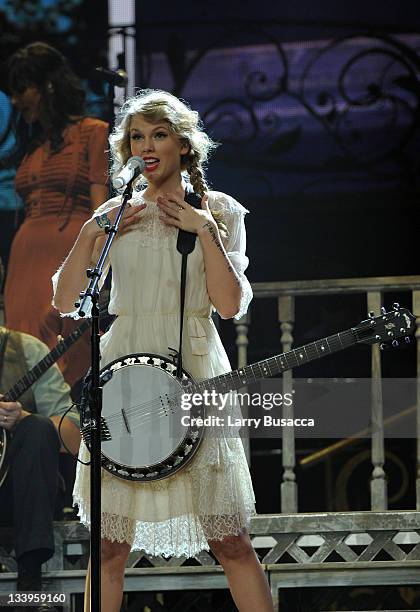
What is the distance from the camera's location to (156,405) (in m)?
3.88

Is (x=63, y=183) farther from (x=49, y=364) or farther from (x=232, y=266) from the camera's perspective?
(x=232, y=266)

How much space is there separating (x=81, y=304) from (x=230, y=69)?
1.83 meters

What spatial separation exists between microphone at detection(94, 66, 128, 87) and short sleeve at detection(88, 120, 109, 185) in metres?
0.18

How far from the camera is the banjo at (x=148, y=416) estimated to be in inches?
148

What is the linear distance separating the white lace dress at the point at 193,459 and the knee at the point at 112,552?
0.12 feet

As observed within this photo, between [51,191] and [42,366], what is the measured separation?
72 cm

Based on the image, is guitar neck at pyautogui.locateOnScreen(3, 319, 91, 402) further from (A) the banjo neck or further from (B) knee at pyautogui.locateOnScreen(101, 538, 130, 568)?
(B) knee at pyautogui.locateOnScreen(101, 538, 130, 568)

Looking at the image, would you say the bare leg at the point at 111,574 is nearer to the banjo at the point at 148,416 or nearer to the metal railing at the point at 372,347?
the banjo at the point at 148,416

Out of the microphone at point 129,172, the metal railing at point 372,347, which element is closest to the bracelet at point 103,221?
the microphone at point 129,172

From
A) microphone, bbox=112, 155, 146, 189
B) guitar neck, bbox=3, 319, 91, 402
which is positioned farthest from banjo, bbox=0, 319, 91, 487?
microphone, bbox=112, 155, 146, 189

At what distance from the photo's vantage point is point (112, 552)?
375 centimetres

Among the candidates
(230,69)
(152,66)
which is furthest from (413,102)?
(152,66)

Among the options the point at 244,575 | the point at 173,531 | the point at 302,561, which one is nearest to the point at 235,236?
the point at 173,531

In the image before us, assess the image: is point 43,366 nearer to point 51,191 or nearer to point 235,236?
point 51,191
